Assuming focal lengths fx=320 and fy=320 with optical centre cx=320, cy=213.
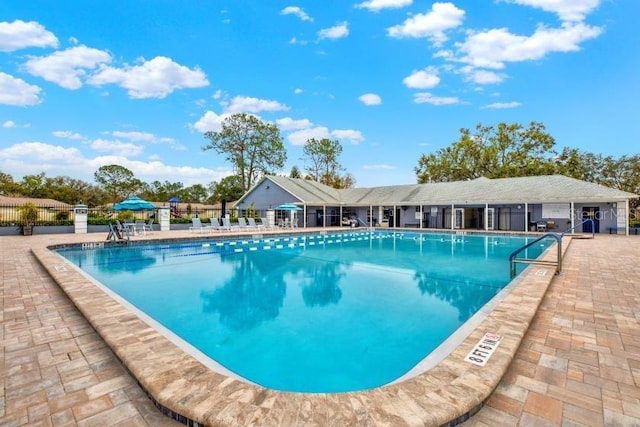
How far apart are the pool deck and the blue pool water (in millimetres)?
1098

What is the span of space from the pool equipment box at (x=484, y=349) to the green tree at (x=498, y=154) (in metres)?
33.9

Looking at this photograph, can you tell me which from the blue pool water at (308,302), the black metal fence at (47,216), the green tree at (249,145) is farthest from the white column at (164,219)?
the green tree at (249,145)

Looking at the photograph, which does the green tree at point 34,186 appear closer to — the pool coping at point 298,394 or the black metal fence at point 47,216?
the black metal fence at point 47,216

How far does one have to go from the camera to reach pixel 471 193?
2284cm

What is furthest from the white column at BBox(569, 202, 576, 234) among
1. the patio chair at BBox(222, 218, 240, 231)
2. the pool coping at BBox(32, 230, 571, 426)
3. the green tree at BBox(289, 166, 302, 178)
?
the green tree at BBox(289, 166, 302, 178)

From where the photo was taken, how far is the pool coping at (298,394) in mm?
1968

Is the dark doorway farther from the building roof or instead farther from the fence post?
the fence post

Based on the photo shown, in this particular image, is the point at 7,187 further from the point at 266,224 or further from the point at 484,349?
the point at 484,349

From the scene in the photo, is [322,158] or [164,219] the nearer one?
[164,219]

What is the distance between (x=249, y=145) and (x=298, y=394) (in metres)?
35.3

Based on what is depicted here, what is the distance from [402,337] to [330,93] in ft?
70.9

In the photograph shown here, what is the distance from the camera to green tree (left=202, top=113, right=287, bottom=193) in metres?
34.8

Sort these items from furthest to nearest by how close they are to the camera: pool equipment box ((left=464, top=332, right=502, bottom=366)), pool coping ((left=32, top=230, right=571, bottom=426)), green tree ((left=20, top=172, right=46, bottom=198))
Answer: green tree ((left=20, top=172, right=46, bottom=198)) < pool equipment box ((left=464, top=332, right=502, bottom=366)) < pool coping ((left=32, top=230, right=571, bottom=426))

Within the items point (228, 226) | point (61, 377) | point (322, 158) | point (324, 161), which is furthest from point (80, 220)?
point (324, 161)
